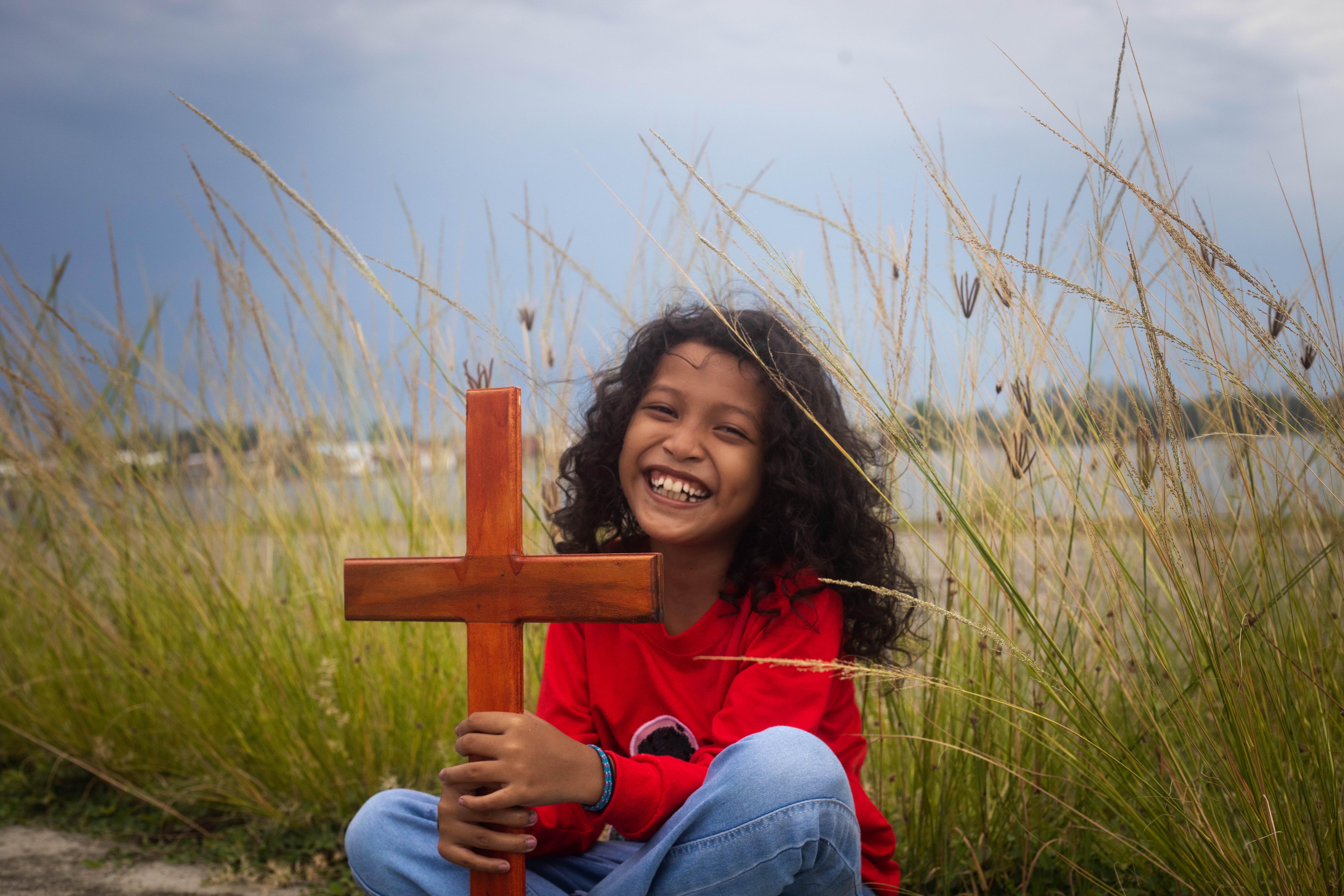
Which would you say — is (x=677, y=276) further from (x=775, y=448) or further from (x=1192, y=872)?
(x=1192, y=872)

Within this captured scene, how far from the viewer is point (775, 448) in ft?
5.29

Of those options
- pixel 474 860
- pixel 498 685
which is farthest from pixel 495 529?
pixel 474 860

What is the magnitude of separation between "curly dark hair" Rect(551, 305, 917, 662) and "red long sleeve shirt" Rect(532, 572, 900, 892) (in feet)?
0.21

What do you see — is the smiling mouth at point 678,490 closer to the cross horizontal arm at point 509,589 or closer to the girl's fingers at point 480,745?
the cross horizontal arm at point 509,589

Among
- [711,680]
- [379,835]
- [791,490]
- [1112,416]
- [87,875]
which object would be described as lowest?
[87,875]

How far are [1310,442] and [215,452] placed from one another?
3.02 m

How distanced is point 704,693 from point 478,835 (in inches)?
20.1

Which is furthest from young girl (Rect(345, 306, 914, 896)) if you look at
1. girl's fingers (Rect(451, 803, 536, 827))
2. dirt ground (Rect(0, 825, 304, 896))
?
dirt ground (Rect(0, 825, 304, 896))

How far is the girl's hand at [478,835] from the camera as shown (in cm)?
118

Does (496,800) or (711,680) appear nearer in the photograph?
(496,800)

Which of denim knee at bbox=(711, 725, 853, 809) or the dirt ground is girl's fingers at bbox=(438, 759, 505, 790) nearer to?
denim knee at bbox=(711, 725, 853, 809)

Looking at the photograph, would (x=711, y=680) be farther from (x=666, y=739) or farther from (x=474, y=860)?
(x=474, y=860)

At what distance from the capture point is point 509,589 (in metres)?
1.24

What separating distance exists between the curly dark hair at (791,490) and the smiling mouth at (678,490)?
0.15 meters
